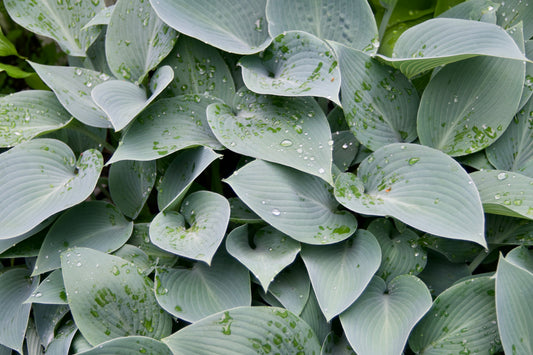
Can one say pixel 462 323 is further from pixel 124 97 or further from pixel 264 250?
pixel 124 97

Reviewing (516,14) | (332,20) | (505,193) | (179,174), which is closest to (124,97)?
(179,174)

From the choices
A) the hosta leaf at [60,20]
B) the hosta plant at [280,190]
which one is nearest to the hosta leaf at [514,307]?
the hosta plant at [280,190]

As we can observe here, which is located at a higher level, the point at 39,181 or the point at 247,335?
the point at 39,181

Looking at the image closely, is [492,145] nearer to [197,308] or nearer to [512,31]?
[512,31]

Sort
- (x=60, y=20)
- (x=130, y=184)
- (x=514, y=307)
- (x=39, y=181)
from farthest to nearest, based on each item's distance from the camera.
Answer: (x=60, y=20) < (x=130, y=184) < (x=39, y=181) < (x=514, y=307)

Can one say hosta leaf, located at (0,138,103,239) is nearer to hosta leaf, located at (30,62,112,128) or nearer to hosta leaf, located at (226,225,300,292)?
hosta leaf, located at (30,62,112,128)

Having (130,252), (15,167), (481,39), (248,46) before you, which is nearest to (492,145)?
(481,39)

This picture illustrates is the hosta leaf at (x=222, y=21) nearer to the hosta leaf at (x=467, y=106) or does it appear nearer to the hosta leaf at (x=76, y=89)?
the hosta leaf at (x=76, y=89)
